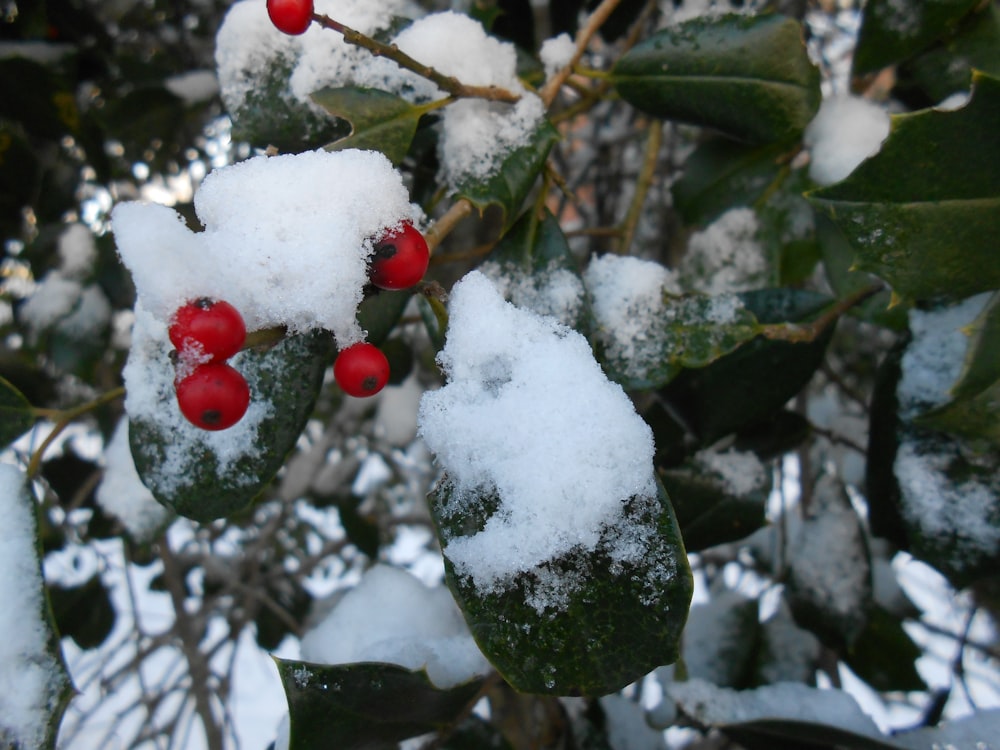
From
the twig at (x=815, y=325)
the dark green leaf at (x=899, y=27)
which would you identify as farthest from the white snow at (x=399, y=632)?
the dark green leaf at (x=899, y=27)

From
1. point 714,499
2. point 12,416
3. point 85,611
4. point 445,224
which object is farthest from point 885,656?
point 85,611

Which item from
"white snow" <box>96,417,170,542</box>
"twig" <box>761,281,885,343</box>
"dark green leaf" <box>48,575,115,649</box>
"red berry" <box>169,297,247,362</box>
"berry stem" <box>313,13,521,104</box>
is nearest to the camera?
"red berry" <box>169,297,247,362</box>

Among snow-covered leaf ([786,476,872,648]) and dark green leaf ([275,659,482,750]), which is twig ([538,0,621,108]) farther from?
snow-covered leaf ([786,476,872,648])

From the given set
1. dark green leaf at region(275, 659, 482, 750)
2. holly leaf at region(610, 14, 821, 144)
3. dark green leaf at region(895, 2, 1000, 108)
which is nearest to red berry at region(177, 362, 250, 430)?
dark green leaf at region(275, 659, 482, 750)

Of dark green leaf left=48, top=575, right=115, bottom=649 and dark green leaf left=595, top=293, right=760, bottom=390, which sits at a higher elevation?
dark green leaf left=595, top=293, right=760, bottom=390

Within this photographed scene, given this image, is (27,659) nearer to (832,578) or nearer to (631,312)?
(631,312)

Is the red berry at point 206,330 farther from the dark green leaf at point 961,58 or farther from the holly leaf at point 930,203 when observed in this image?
the dark green leaf at point 961,58
